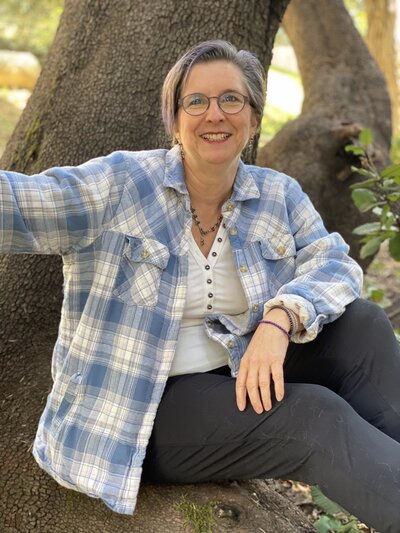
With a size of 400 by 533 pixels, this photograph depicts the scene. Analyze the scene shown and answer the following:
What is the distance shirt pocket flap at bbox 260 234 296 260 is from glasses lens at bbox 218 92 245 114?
0.41 m

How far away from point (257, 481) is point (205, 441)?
0.46 metres

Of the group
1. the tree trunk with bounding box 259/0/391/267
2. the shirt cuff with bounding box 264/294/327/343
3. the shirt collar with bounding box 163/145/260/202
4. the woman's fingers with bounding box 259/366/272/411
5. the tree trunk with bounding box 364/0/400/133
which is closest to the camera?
the woman's fingers with bounding box 259/366/272/411

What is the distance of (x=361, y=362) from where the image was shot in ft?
7.52

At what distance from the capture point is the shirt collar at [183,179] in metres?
2.30

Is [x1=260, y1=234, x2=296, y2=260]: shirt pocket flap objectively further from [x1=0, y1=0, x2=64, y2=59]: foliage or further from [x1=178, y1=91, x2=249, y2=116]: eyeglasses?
[x1=0, y1=0, x2=64, y2=59]: foliage

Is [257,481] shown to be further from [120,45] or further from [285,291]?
[120,45]

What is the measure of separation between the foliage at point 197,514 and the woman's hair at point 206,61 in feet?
3.60

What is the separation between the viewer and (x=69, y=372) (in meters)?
2.19

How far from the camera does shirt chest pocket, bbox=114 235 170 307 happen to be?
219cm

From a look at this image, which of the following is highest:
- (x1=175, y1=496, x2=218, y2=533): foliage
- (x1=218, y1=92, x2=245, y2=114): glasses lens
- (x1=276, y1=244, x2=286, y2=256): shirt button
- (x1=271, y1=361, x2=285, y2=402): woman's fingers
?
(x1=218, y1=92, x2=245, y2=114): glasses lens

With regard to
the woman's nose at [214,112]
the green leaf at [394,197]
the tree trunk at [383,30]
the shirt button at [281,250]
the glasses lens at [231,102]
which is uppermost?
the tree trunk at [383,30]

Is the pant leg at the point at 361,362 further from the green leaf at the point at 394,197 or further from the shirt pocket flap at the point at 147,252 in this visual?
the green leaf at the point at 394,197

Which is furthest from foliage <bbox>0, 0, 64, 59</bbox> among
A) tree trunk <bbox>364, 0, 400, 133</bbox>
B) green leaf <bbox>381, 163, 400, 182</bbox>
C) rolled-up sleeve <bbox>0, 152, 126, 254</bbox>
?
rolled-up sleeve <bbox>0, 152, 126, 254</bbox>

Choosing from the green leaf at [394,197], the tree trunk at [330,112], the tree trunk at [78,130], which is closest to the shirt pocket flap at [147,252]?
the tree trunk at [78,130]
